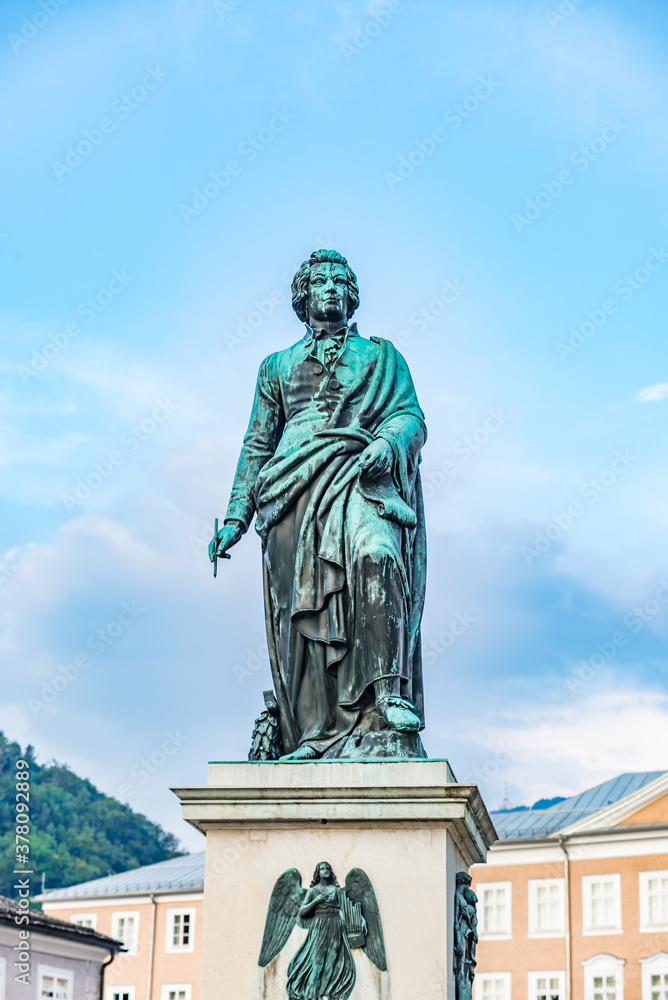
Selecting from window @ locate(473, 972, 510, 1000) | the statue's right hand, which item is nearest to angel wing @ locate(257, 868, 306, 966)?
the statue's right hand

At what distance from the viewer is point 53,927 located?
148 ft

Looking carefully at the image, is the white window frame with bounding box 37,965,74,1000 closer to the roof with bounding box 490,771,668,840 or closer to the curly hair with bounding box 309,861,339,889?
the roof with bounding box 490,771,668,840

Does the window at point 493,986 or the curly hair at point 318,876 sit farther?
the window at point 493,986

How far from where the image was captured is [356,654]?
7.92m

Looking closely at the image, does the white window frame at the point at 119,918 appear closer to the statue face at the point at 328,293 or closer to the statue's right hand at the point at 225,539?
the statue's right hand at the point at 225,539

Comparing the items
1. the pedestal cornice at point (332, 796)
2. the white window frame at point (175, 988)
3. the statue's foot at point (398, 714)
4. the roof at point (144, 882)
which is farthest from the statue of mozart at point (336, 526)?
the roof at point (144, 882)

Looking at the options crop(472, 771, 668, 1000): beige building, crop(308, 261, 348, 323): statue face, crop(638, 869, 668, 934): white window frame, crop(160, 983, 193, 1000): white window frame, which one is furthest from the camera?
crop(160, 983, 193, 1000): white window frame

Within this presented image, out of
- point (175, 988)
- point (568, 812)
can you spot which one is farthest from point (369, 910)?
point (175, 988)

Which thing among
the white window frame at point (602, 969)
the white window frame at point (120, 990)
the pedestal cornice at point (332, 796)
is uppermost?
the white window frame at point (602, 969)

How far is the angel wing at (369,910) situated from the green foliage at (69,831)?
48.9 metres

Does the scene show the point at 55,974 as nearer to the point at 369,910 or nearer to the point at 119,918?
the point at 119,918

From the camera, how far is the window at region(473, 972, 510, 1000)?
55156 mm

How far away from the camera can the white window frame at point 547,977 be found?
5462cm

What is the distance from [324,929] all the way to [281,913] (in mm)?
255
